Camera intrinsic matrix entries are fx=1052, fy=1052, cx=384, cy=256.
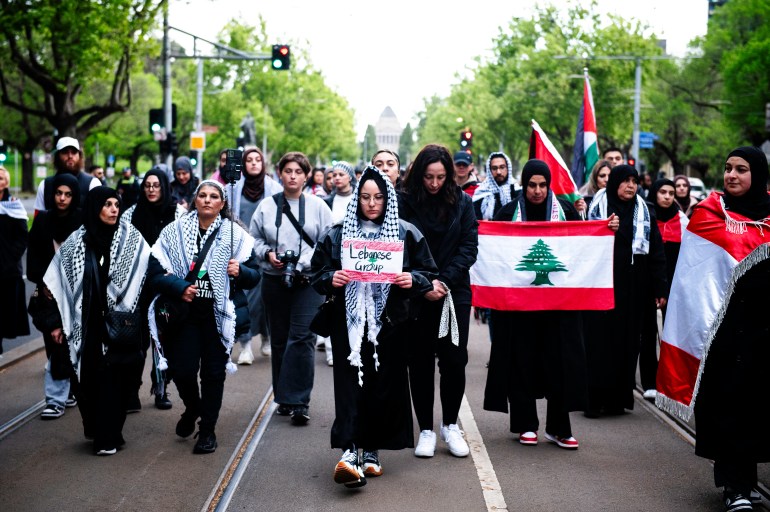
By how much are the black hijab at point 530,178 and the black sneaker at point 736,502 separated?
2.55m

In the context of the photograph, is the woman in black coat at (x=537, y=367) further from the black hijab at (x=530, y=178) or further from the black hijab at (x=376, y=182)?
the black hijab at (x=376, y=182)

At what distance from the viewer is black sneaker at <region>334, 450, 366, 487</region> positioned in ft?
19.0

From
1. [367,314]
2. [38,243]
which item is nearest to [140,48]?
[38,243]

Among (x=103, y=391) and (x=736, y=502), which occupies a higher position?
(x=103, y=391)

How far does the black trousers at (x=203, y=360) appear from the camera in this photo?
6.82m

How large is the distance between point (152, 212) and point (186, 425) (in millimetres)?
2224

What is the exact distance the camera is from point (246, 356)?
34.7ft

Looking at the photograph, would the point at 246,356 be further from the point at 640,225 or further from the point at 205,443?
the point at 640,225

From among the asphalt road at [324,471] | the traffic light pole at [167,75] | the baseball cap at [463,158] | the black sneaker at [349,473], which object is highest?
the traffic light pole at [167,75]

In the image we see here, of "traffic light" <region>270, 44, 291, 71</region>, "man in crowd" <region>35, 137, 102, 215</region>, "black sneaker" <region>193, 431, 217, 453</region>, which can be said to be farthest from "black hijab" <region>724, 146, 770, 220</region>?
"traffic light" <region>270, 44, 291, 71</region>

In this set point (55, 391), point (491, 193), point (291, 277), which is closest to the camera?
point (291, 277)

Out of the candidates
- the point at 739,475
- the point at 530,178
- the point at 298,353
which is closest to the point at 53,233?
the point at 298,353

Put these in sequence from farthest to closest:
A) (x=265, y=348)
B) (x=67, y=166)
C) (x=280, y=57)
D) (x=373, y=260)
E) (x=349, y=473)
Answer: (x=280, y=57), (x=265, y=348), (x=67, y=166), (x=373, y=260), (x=349, y=473)

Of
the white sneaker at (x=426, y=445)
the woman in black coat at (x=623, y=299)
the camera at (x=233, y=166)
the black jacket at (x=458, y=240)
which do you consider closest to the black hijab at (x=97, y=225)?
the camera at (x=233, y=166)
